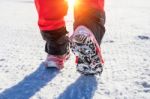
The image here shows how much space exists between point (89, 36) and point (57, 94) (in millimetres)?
321

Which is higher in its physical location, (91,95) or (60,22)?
(60,22)

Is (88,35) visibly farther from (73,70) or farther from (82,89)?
(73,70)

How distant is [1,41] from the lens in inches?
126

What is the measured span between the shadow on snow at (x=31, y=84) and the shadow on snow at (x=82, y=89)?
0.15 metres

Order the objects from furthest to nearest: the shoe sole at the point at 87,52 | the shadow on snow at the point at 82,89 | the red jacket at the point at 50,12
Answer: the red jacket at the point at 50,12
the shoe sole at the point at 87,52
the shadow on snow at the point at 82,89

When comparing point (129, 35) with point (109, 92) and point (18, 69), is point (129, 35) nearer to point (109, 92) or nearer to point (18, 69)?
point (18, 69)

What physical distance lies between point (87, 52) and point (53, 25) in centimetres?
37

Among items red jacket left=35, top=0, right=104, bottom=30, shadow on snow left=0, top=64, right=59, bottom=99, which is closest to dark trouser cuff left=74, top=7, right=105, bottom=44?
red jacket left=35, top=0, right=104, bottom=30

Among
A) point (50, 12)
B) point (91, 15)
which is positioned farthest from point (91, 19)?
point (50, 12)

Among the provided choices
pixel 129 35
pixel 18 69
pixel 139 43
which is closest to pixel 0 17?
pixel 129 35

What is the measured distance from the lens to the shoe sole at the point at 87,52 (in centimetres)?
202

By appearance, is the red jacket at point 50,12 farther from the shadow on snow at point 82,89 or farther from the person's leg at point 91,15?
the shadow on snow at point 82,89

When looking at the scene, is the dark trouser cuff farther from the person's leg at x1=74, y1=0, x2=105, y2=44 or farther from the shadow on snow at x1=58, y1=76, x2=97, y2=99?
the shadow on snow at x1=58, y1=76, x2=97, y2=99

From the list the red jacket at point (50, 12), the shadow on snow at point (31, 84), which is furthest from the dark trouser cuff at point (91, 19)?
the shadow on snow at point (31, 84)
